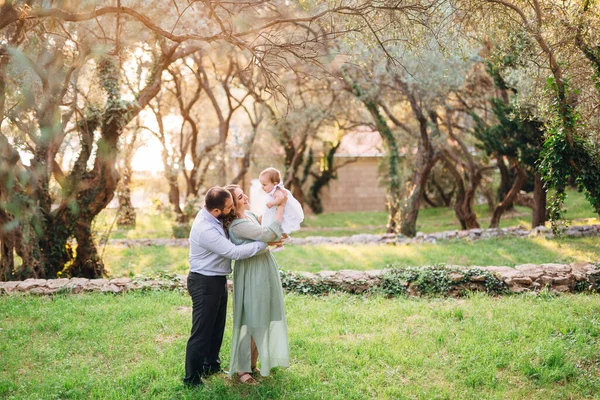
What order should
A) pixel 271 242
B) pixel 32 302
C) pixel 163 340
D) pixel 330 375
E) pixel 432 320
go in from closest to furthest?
1. pixel 271 242
2. pixel 330 375
3. pixel 163 340
4. pixel 432 320
5. pixel 32 302

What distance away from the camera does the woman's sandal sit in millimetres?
5246

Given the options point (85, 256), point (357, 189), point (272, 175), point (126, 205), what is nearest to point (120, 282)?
point (85, 256)

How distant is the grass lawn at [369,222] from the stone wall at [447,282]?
9439mm

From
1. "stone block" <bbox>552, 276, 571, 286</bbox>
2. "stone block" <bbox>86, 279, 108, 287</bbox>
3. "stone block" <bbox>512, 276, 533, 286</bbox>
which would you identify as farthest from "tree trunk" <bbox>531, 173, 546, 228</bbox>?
"stone block" <bbox>86, 279, 108, 287</bbox>

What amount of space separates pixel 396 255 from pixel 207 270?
28.0 ft

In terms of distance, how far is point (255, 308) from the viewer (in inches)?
200

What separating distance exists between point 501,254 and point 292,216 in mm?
8978

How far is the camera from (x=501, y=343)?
6.19m

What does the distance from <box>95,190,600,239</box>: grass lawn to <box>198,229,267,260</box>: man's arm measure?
571 inches

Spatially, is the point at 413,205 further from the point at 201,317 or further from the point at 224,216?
the point at 201,317

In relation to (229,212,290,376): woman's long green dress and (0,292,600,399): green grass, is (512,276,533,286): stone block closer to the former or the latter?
(0,292,600,399): green grass

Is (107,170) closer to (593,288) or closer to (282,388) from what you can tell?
(282,388)

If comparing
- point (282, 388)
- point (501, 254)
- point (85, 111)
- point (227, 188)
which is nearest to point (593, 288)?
point (501, 254)

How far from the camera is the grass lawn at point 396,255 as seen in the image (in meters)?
11.9
